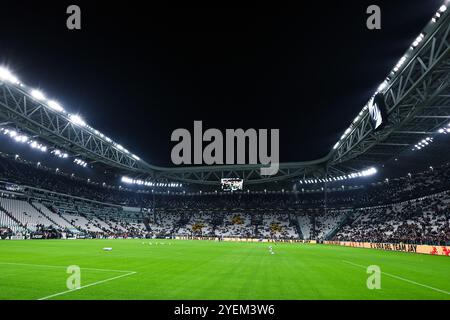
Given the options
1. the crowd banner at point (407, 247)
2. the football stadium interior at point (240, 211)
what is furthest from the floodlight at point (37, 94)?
the crowd banner at point (407, 247)

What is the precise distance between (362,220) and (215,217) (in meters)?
40.7

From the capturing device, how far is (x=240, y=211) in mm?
95875

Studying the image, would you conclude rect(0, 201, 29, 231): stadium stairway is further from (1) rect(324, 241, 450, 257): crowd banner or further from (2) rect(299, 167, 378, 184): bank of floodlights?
(2) rect(299, 167, 378, 184): bank of floodlights

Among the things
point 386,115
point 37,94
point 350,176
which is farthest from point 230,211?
point 386,115

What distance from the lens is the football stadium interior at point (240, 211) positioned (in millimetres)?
11719

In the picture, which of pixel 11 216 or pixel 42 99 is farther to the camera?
pixel 11 216

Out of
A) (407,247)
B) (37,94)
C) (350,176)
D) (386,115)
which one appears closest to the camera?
(386,115)

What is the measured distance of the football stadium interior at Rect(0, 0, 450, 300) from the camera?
11719 millimetres

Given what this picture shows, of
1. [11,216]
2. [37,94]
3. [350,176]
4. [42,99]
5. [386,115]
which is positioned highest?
[42,99]

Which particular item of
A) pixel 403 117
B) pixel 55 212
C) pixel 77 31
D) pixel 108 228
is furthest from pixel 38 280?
pixel 108 228

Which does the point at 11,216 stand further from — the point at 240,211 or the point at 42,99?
the point at 240,211
